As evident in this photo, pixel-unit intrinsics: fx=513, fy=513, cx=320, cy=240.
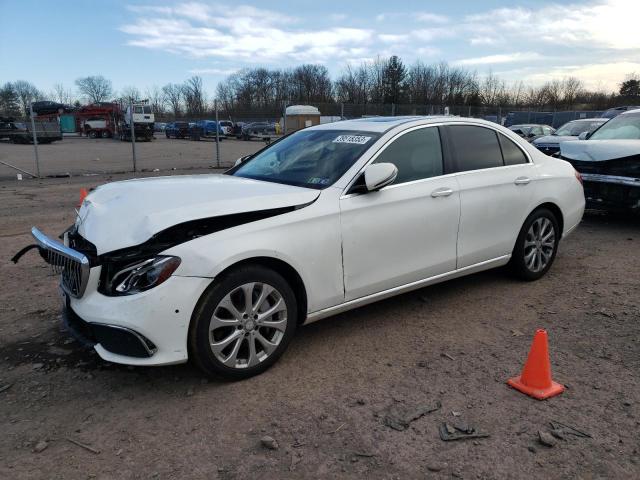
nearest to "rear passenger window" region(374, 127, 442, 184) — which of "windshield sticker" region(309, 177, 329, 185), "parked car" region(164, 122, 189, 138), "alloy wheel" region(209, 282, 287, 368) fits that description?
"windshield sticker" region(309, 177, 329, 185)

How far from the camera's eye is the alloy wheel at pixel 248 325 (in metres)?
3.21

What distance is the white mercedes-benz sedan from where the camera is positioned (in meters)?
3.06

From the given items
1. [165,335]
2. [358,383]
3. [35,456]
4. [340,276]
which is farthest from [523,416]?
[35,456]

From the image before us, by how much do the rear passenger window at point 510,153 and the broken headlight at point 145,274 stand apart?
347cm

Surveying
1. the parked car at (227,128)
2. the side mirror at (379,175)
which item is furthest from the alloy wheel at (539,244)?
the parked car at (227,128)

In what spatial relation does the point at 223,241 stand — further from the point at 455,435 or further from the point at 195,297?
the point at 455,435

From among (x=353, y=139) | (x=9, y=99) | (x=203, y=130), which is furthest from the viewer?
(x=9, y=99)

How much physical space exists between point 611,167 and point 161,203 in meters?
6.94

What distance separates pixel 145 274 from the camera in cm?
302

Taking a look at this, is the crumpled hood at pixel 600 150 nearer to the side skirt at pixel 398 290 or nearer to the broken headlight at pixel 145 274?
the side skirt at pixel 398 290

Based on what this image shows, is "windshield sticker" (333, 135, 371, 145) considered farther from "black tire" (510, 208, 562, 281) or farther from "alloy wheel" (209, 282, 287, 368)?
"black tire" (510, 208, 562, 281)

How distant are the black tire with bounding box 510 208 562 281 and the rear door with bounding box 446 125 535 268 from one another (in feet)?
0.43

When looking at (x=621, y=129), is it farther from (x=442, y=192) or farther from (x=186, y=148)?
(x=186, y=148)

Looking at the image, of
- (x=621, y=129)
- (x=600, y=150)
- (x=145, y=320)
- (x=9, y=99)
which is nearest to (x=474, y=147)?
(x=145, y=320)
